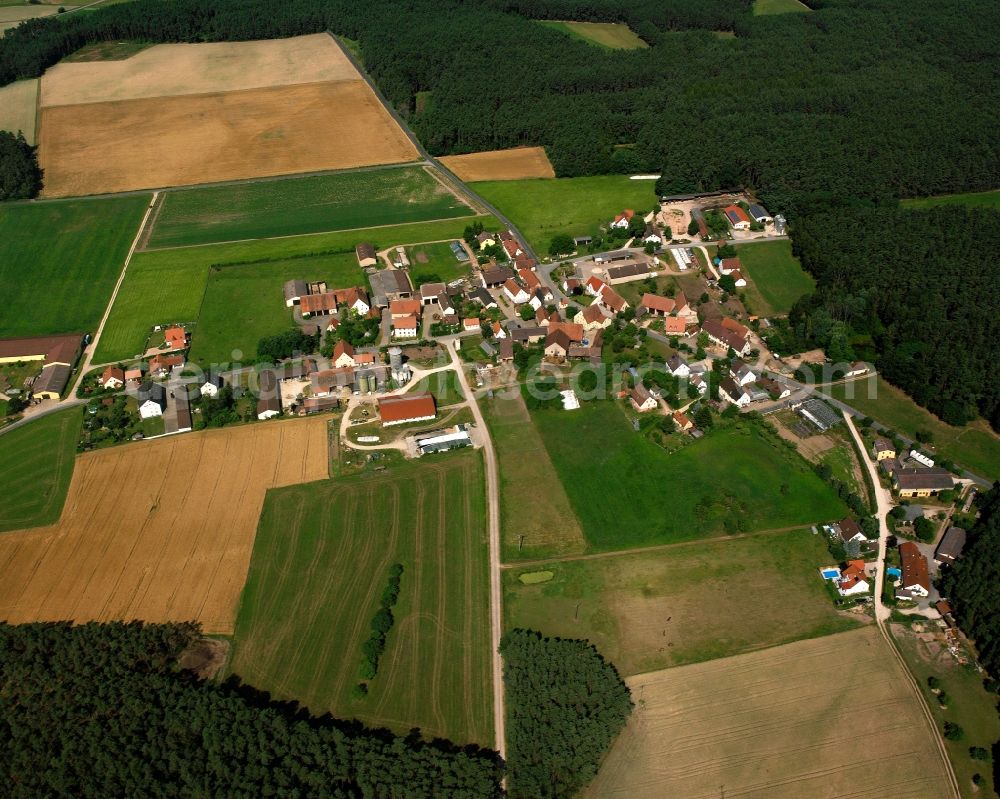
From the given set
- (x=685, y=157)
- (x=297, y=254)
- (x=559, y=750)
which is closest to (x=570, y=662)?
(x=559, y=750)

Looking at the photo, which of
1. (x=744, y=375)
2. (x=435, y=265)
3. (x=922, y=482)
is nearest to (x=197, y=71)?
(x=435, y=265)

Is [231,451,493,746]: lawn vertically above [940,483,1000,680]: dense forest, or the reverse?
[940,483,1000,680]: dense forest

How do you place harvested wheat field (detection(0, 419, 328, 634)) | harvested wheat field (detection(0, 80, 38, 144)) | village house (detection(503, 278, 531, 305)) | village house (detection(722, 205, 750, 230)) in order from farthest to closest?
harvested wheat field (detection(0, 80, 38, 144)), village house (detection(722, 205, 750, 230)), village house (detection(503, 278, 531, 305)), harvested wheat field (detection(0, 419, 328, 634))

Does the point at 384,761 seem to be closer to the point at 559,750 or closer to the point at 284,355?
the point at 559,750

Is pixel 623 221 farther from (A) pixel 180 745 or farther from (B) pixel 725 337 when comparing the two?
(A) pixel 180 745

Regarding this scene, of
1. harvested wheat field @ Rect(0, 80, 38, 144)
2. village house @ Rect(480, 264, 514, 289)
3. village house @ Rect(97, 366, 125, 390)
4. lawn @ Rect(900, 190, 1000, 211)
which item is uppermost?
harvested wheat field @ Rect(0, 80, 38, 144)

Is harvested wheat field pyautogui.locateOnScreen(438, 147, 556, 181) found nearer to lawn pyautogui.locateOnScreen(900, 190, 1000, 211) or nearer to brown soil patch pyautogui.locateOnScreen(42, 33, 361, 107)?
brown soil patch pyautogui.locateOnScreen(42, 33, 361, 107)

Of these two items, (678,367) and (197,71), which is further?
(197,71)

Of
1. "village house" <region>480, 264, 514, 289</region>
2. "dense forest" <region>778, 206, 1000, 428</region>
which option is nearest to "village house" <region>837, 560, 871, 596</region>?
"dense forest" <region>778, 206, 1000, 428</region>

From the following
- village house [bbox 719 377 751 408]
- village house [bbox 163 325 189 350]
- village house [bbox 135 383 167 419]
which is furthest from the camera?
village house [bbox 163 325 189 350]
